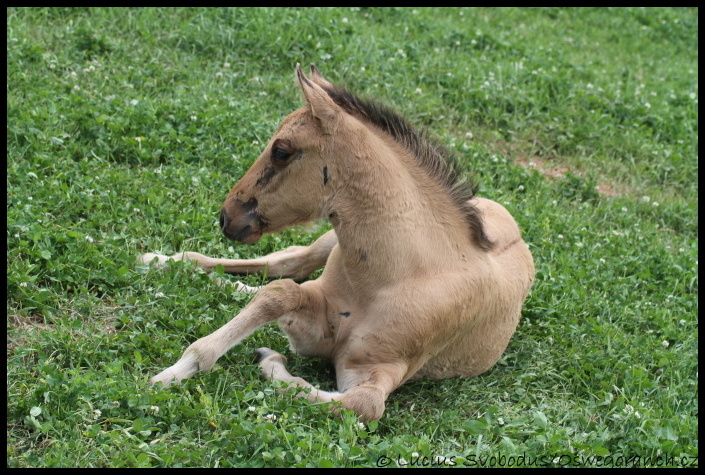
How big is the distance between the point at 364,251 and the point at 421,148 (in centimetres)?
80

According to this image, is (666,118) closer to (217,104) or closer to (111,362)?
(217,104)

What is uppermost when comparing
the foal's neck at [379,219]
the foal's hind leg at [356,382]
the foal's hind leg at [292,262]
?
the foal's neck at [379,219]

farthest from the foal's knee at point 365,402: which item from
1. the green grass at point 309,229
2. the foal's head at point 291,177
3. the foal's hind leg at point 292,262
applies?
the foal's hind leg at point 292,262

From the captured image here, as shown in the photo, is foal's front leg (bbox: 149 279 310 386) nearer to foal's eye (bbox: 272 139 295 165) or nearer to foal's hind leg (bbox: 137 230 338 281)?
foal's eye (bbox: 272 139 295 165)

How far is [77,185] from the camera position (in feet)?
21.6

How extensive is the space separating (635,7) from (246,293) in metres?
11.8

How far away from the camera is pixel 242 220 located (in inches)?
205

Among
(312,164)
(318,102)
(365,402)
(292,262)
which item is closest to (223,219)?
(312,164)

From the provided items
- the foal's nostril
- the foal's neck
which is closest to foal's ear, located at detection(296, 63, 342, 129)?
the foal's neck

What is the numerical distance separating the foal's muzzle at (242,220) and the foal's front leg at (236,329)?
1.18 feet

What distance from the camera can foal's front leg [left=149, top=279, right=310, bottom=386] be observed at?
4.68 metres

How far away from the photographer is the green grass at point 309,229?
4.29m

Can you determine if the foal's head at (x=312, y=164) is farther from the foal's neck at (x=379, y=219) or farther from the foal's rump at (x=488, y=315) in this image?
the foal's rump at (x=488, y=315)

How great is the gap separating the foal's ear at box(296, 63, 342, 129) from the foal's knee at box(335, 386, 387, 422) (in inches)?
60.8
